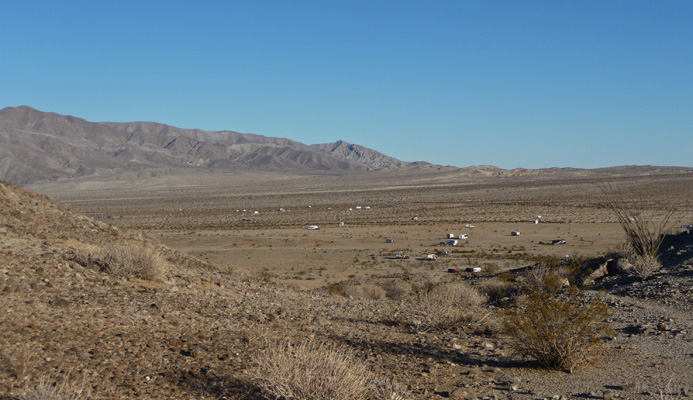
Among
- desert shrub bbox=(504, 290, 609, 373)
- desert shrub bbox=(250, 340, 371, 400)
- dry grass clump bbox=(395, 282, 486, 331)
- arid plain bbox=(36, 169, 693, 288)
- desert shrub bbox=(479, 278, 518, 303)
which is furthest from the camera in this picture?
arid plain bbox=(36, 169, 693, 288)

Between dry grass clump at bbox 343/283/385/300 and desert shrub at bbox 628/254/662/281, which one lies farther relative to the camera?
dry grass clump at bbox 343/283/385/300

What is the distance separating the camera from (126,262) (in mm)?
10289

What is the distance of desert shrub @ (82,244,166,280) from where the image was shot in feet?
33.5

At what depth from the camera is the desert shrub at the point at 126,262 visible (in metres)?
10.2

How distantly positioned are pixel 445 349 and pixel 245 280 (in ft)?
23.6

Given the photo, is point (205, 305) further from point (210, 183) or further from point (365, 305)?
point (210, 183)

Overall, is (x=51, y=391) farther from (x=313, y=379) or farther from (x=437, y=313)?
(x=437, y=313)

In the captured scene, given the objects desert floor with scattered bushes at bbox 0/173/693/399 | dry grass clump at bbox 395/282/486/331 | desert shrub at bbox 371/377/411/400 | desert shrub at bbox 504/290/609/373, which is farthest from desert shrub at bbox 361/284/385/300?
desert shrub at bbox 371/377/411/400

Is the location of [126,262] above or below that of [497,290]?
above

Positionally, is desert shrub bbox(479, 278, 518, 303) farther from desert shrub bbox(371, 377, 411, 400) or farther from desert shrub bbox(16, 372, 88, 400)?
desert shrub bbox(16, 372, 88, 400)

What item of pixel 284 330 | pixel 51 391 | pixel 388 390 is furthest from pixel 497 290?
pixel 51 391

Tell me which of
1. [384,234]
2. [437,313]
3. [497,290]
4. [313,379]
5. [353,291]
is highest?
[313,379]

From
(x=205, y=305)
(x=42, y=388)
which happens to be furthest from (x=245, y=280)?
(x=42, y=388)

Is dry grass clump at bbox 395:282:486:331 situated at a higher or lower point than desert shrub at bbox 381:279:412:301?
higher
